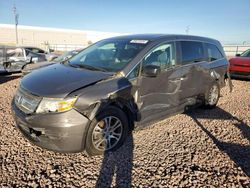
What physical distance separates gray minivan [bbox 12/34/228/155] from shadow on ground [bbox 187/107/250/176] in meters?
0.46

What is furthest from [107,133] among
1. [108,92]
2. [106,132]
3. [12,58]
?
[12,58]

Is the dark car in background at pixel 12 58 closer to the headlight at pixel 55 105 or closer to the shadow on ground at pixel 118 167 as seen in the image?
the headlight at pixel 55 105

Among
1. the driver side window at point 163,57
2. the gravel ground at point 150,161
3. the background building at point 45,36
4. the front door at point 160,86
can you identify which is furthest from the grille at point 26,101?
the background building at point 45,36

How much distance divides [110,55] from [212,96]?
9.85 feet

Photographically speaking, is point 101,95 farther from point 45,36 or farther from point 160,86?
point 45,36

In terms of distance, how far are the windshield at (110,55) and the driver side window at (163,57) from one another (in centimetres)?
22

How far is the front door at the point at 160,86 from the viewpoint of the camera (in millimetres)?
3699

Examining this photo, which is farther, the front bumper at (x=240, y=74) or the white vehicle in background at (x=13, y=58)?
the white vehicle in background at (x=13, y=58)

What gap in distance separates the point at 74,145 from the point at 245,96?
6.06m

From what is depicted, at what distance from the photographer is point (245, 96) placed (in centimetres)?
704

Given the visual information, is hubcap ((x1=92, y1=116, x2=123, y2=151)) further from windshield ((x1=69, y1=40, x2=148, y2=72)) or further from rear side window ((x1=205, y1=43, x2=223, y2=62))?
rear side window ((x1=205, y1=43, x2=223, y2=62))

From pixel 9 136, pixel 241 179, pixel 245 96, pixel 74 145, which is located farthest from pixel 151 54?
pixel 245 96

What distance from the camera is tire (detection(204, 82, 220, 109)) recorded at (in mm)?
5395

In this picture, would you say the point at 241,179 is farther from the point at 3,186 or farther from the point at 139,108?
the point at 3,186
